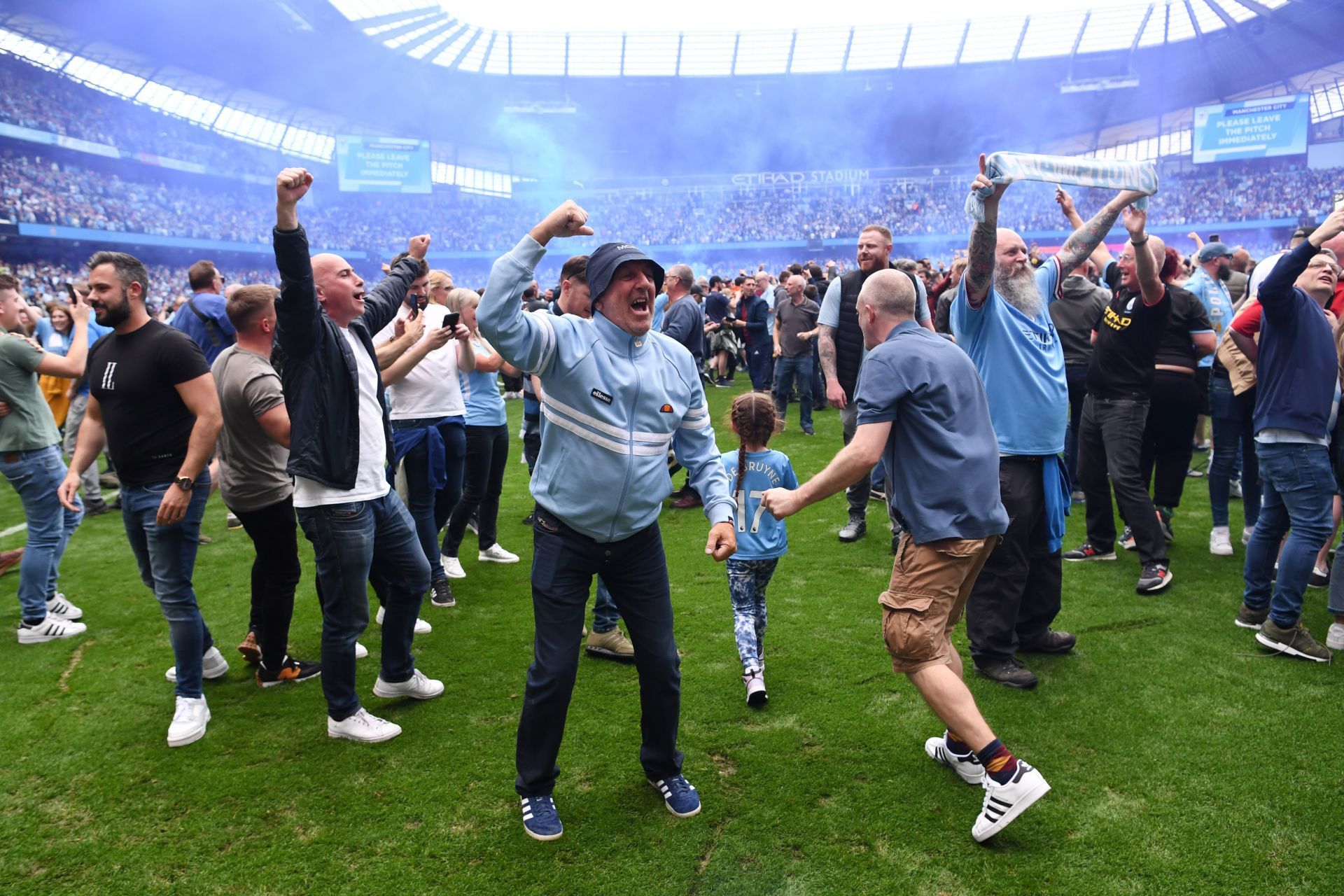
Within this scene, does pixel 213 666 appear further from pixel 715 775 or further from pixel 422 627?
pixel 715 775

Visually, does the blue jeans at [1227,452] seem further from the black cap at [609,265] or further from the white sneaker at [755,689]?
the black cap at [609,265]

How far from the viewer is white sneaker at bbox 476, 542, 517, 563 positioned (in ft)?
20.7

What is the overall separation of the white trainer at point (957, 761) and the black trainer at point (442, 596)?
320 centimetres

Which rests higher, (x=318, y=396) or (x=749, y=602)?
(x=318, y=396)

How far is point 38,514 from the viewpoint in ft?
16.4

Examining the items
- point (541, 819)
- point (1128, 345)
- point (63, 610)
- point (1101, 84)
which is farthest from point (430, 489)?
point (1101, 84)

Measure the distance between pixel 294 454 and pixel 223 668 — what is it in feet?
5.87

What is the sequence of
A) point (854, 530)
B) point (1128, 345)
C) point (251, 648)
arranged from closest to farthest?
point (251, 648), point (1128, 345), point (854, 530)

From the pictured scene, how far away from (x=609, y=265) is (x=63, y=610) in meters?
4.76

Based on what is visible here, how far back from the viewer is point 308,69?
131ft

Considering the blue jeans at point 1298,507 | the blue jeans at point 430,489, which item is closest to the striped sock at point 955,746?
the blue jeans at point 1298,507

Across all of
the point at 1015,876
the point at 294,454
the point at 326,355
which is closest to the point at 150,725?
the point at 294,454

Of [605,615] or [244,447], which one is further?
[605,615]

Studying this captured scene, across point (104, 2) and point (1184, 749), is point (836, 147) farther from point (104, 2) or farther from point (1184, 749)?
point (1184, 749)
